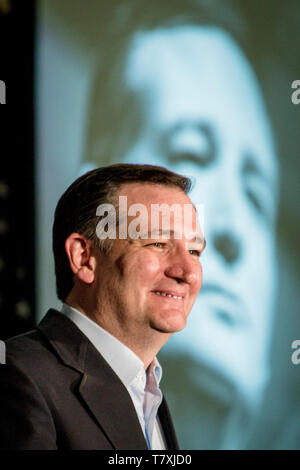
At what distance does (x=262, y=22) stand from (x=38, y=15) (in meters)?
1.07

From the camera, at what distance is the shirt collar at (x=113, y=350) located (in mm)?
1424

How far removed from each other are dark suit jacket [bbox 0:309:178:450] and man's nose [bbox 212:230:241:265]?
1.57 meters

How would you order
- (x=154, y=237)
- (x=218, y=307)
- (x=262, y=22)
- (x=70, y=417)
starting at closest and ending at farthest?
1. (x=70, y=417)
2. (x=154, y=237)
3. (x=218, y=307)
4. (x=262, y=22)

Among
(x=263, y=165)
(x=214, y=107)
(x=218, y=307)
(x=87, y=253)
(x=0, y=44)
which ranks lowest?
(x=218, y=307)

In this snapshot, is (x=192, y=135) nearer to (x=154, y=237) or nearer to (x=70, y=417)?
(x=154, y=237)

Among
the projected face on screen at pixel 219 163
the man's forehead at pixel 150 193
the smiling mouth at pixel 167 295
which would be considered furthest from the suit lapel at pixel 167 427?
the projected face on screen at pixel 219 163

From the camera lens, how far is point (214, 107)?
2.97 metres

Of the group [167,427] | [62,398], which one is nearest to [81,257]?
[62,398]

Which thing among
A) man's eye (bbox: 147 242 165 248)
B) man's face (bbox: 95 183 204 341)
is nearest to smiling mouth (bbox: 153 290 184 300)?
man's face (bbox: 95 183 204 341)

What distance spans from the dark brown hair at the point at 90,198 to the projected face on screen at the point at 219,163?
133 cm

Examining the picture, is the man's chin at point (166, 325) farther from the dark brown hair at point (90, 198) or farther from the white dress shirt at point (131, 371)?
the dark brown hair at point (90, 198)

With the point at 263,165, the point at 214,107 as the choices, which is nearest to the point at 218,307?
the point at 263,165

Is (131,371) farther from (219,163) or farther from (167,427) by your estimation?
(219,163)

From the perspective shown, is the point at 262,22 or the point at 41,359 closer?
the point at 41,359
